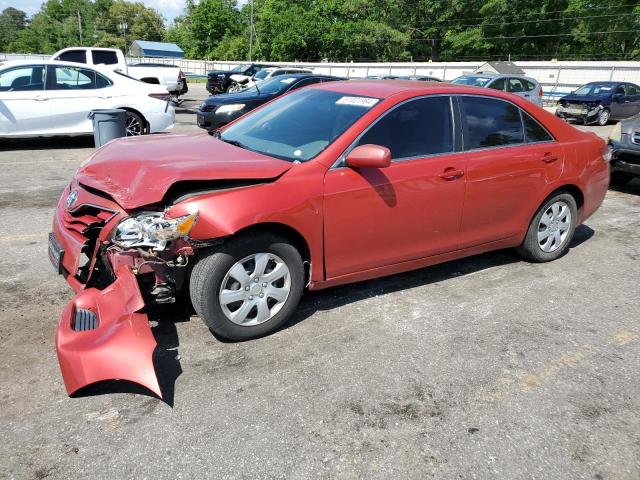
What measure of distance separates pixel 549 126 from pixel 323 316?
2.84 meters

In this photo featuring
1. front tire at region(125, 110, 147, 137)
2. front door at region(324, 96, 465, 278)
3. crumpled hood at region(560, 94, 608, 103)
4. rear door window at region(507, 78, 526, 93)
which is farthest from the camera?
crumpled hood at region(560, 94, 608, 103)

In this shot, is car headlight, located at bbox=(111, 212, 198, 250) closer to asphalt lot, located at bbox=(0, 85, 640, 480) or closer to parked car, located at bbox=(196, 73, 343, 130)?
asphalt lot, located at bbox=(0, 85, 640, 480)

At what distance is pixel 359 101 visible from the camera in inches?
157

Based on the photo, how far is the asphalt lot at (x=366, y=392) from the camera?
8.16 ft

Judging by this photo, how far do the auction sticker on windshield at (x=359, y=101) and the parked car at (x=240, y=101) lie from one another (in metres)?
7.33

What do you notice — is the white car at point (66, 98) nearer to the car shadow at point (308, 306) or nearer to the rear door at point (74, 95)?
the rear door at point (74, 95)

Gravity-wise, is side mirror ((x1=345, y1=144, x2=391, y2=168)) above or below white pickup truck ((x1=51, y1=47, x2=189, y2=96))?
below

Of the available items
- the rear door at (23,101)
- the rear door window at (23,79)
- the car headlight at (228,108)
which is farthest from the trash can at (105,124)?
the car headlight at (228,108)

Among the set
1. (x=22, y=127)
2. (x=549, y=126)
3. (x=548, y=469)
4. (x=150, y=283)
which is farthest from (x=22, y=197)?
(x=548, y=469)

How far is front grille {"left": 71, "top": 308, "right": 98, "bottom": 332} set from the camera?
292cm

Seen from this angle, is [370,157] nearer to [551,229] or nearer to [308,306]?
[308,306]

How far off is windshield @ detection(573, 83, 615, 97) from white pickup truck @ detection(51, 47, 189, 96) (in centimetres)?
1507

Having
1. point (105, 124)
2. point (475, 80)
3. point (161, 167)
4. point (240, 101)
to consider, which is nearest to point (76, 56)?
point (240, 101)

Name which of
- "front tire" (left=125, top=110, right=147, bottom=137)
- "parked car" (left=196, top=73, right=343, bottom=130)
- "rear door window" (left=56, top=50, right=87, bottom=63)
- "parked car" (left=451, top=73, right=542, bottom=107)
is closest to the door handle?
"parked car" (left=196, top=73, right=343, bottom=130)
